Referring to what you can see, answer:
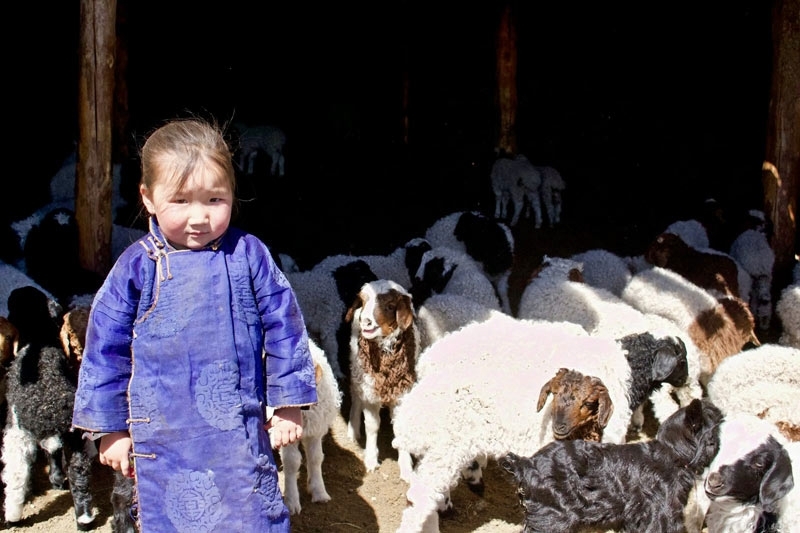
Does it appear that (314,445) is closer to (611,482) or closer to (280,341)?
(611,482)

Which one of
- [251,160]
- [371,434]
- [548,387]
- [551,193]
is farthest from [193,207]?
[251,160]

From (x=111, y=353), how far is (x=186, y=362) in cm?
25

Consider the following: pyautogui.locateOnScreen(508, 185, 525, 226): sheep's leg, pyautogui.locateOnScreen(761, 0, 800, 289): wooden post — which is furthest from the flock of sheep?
pyautogui.locateOnScreen(508, 185, 525, 226): sheep's leg

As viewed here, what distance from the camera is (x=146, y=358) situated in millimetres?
2795

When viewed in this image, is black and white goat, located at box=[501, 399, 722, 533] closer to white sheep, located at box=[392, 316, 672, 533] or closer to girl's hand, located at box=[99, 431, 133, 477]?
white sheep, located at box=[392, 316, 672, 533]

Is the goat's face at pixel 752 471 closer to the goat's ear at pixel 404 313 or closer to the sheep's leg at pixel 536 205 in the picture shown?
the goat's ear at pixel 404 313

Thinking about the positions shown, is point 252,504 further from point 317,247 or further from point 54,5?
point 54,5

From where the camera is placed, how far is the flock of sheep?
4184 millimetres

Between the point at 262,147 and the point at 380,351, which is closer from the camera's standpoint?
the point at 380,351

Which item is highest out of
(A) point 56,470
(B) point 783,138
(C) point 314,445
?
(B) point 783,138

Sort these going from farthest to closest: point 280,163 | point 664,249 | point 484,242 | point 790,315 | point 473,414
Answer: point 280,163
point 484,242
point 664,249
point 790,315
point 473,414

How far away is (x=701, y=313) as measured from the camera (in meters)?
6.29

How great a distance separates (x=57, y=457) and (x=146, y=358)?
2.54 m

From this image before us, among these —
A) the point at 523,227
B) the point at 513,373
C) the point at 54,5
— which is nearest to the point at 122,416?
the point at 513,373
